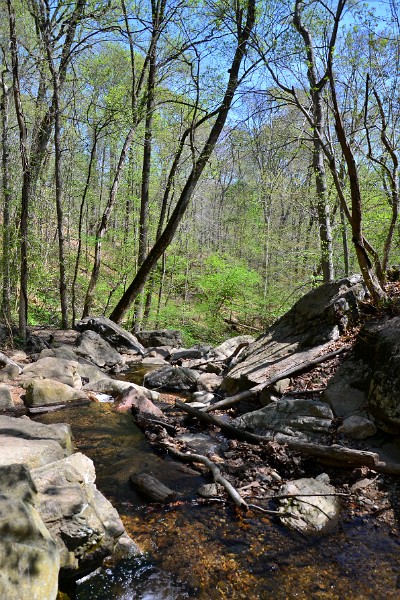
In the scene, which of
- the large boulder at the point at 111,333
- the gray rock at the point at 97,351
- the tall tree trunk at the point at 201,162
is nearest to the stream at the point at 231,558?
the gray rock at the point at 97,351

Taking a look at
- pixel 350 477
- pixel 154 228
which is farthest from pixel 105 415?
pixel 154 228

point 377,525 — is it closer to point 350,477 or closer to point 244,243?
point 350,477

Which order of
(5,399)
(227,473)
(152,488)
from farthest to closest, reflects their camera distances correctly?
(5,399)
(227,473)
(152,488)

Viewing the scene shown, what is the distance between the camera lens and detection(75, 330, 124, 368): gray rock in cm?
1068

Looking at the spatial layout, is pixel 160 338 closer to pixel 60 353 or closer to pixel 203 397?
pixel 60 353

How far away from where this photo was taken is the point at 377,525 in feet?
12.8

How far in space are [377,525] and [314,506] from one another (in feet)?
1.94

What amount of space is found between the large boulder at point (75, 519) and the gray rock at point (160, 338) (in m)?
10.7

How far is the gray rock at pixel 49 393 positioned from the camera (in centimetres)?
700

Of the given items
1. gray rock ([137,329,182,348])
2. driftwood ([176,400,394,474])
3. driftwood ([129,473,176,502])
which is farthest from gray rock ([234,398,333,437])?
gray rock ([137,329,182,348])

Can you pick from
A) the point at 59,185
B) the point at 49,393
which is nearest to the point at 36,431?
the point at 49,393

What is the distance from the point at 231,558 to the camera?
11.3ft

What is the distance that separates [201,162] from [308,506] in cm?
946

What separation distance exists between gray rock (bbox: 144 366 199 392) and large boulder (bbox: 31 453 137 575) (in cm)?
546
